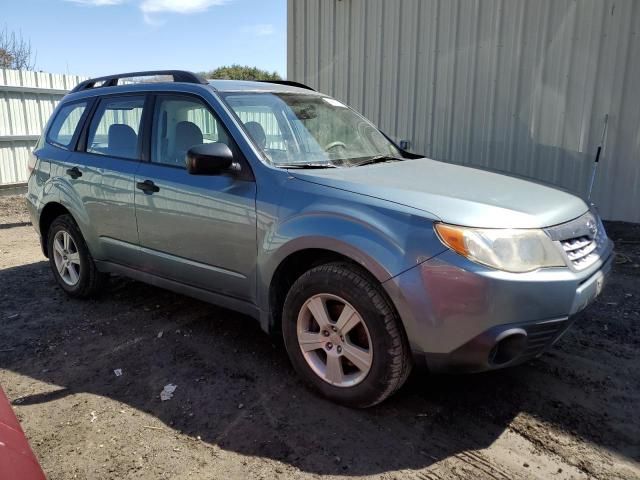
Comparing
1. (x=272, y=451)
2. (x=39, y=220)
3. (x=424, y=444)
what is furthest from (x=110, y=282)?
(x=424, y=444)

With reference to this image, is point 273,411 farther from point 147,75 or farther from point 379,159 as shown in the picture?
point 147,75

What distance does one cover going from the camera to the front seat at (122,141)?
4.13 metres

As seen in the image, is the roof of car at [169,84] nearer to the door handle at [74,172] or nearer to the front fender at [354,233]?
the door handle at [74,172]

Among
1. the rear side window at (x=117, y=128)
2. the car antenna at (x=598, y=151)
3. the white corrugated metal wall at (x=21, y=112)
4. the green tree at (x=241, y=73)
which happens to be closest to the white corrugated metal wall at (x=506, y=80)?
the car antenna at (x=598, y=151)

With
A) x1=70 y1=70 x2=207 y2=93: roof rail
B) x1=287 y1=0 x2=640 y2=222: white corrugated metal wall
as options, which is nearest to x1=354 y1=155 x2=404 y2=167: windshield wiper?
x1=70 y1=70 x2=207 y2=93: roof rail

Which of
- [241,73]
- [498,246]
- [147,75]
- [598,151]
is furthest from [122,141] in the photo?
[241,73]

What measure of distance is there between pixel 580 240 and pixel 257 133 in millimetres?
2075

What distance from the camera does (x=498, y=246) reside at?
2.52 metres

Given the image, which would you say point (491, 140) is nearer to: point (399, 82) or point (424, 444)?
point (399, 82)

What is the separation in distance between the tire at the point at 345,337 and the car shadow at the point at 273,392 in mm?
161

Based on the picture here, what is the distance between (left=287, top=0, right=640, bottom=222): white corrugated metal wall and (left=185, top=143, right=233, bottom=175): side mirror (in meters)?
3.22

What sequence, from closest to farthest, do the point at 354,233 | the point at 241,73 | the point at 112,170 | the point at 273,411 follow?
1. the point at 354,233
2. the point at 273,411
3. the point at 112,170
4. the point at 241,73

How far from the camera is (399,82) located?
800 centimetres

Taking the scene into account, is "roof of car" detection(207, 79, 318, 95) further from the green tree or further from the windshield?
the green tree
